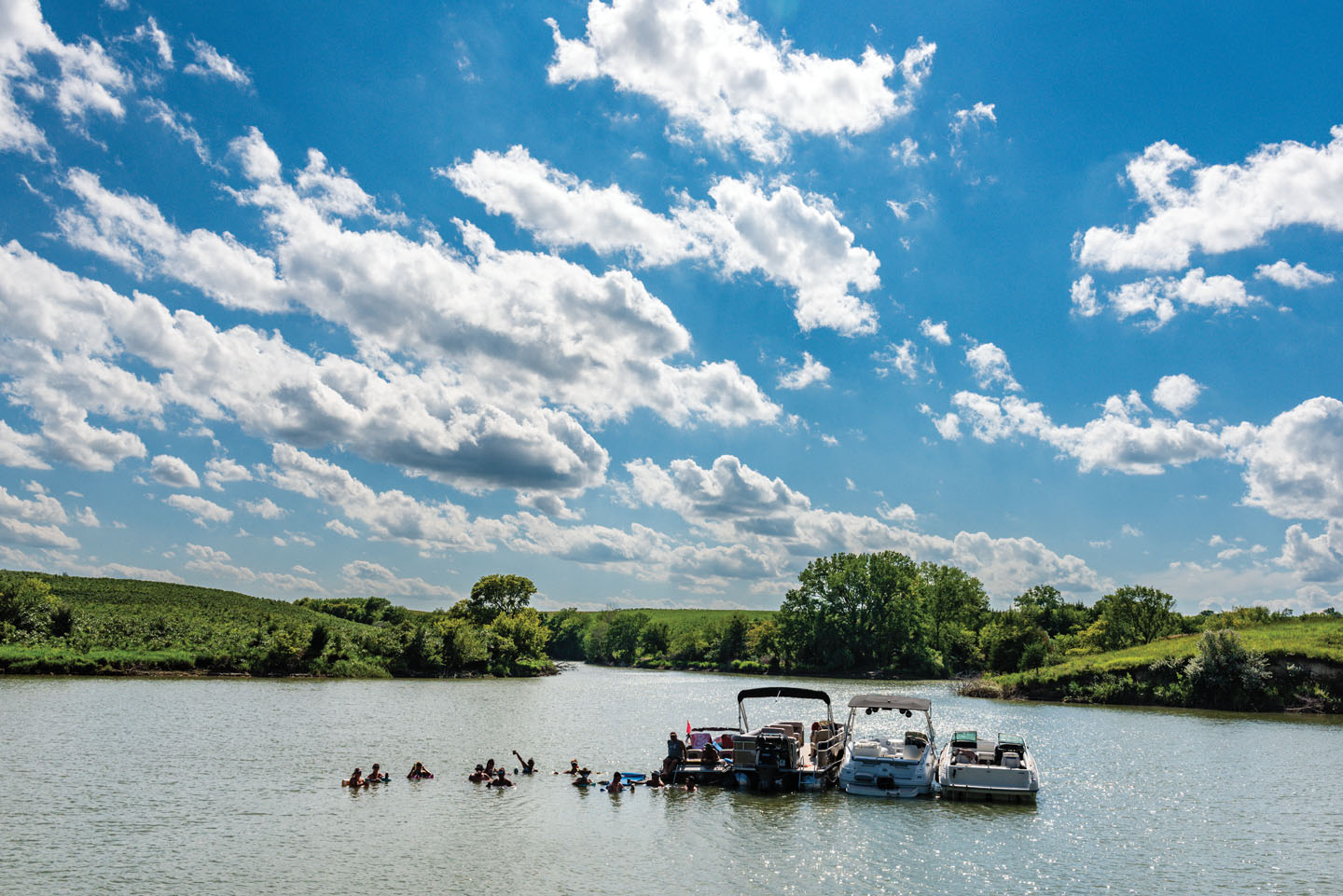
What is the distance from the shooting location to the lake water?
2156cm

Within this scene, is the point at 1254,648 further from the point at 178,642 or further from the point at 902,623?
the point at 178,642

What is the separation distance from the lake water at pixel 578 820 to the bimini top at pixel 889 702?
487cm

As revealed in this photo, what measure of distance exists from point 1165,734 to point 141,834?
56.4 m

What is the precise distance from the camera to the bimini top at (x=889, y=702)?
118 ft

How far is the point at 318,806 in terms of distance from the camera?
2917 cm

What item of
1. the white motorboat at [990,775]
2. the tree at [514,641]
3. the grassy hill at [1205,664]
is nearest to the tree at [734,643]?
the tree at [514,641]

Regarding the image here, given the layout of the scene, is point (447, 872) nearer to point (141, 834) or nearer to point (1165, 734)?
point (141, 834)

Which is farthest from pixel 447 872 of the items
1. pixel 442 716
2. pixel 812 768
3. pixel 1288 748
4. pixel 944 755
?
pixel 1288 748

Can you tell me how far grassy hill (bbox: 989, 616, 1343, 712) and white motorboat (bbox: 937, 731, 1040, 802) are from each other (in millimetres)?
45447

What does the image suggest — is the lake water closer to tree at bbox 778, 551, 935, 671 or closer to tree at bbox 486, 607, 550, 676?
tree at bbox 486, 607, 550, 676

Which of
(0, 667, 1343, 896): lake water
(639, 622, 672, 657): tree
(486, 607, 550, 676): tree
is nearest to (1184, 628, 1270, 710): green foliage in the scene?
(0, 667, 1343, 896): lake water

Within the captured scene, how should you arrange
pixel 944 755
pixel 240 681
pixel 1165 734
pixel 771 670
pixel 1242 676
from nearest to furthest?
pixel 944 755 → pixel 1165 734 → pixel 1242 676 → pixel 240 681 → pixel 771 670

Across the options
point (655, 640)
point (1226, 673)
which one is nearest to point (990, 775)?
point (1226, 673)

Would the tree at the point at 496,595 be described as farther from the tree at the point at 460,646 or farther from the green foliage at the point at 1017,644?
the green foliage at the point at 1017,644
